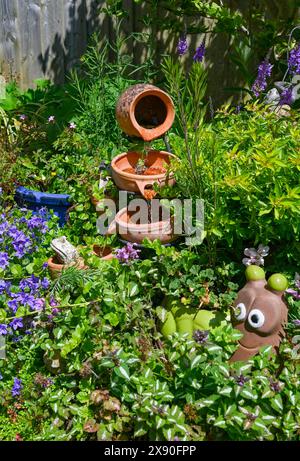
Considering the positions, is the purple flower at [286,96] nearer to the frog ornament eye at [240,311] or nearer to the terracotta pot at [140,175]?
the terracotta pot at [140,175]

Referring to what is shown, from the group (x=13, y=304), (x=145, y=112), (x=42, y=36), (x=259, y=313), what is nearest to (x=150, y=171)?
(x=145, y=112)

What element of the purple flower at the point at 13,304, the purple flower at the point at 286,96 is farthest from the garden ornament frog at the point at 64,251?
the purple flower at the point at 286,96

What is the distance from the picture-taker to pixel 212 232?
2953 millimetres

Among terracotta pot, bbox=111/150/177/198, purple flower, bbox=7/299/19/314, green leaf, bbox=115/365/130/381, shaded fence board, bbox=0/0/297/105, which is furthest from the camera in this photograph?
shaded fence board, bbox=0/0/297/105

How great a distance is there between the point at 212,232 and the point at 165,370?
0.71 meters

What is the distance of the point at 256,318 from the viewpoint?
2684 mm

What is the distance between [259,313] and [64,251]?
1.18 meters

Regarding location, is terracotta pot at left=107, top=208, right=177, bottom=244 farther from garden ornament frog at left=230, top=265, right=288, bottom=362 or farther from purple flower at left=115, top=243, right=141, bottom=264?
garden ornament frog at left=230, top=265, right=288, bottom=362

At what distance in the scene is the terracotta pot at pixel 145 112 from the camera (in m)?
3.48

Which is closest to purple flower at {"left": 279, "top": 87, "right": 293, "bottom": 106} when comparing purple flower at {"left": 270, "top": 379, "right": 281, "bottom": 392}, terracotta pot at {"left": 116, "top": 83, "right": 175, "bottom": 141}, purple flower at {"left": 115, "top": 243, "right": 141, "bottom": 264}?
terracotta pot at {"left": 116, "top": 83, "right": 175, "bottom": 141}

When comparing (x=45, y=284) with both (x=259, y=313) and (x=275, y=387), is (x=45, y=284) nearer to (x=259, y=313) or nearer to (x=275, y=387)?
(x=259, y=313)

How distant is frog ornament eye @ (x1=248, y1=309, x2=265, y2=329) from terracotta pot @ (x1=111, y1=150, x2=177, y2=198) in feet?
3.15

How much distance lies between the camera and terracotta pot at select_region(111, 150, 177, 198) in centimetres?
338

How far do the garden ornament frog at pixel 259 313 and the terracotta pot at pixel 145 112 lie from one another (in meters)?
1.17
